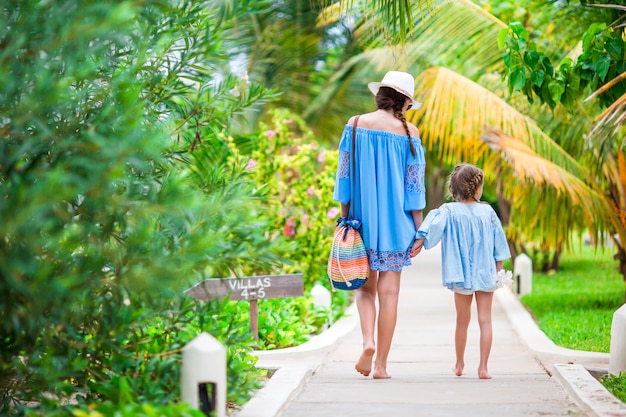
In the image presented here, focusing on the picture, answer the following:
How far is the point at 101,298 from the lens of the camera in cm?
488

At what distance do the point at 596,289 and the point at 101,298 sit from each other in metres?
13.0

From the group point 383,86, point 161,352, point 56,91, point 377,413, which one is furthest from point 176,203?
point 383,86

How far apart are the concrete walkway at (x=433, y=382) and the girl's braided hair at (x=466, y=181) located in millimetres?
1262

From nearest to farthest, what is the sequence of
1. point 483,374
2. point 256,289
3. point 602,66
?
point 483,374 < point 602,66 < point 256,289

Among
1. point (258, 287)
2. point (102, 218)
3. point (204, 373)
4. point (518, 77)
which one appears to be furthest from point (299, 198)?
point (102, 218)

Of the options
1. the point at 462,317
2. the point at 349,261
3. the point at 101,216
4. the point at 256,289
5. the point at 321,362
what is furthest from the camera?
the point at 256,289

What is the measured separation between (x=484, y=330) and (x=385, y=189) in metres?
1.23

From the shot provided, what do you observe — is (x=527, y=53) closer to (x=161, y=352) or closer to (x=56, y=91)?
(x=161, y=352)

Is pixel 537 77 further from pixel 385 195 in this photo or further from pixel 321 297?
pixel 321 297

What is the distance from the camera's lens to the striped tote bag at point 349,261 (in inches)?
259

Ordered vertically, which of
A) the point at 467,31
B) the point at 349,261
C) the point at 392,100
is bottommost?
the point at 349,261

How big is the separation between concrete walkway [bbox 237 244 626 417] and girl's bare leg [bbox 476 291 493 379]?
0.09 m

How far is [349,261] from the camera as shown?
6.59 meters

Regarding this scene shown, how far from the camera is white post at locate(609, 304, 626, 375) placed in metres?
6.62
